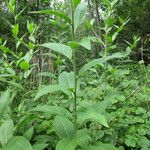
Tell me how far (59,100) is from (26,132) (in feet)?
4.24

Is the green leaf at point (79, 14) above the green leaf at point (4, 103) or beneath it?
above

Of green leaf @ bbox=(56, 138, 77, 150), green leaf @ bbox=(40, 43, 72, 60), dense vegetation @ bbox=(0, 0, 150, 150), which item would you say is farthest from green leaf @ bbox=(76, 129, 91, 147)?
green leaf @ bbox=(40, 43, 72, 60)

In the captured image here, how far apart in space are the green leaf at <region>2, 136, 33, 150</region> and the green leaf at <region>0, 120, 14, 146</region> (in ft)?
0.60

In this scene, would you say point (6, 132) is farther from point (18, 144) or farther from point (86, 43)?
point (86, 43)

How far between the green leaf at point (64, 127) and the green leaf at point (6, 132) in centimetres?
36

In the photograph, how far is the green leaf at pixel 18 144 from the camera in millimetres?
2303

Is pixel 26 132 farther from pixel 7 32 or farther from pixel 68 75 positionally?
pixel 7 32

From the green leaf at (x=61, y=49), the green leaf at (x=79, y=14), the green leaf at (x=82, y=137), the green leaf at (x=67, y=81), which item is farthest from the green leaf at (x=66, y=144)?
Answer: the green leaf at (x=79, y=14)

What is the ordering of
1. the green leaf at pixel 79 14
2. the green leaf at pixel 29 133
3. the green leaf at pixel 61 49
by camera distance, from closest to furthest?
the green leaf at pixel 61 49
the green leaf at pixel 79 14
the green leaf at pixel 29 133

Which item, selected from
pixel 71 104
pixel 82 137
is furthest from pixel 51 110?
pixel 71 104

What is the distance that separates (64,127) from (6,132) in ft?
1.53

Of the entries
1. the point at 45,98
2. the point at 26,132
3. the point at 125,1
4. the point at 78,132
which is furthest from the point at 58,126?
the point at 125,1

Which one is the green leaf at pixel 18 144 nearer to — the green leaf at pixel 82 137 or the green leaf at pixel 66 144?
the green leaf at pixel 66 144

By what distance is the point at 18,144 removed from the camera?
2.33 metres
